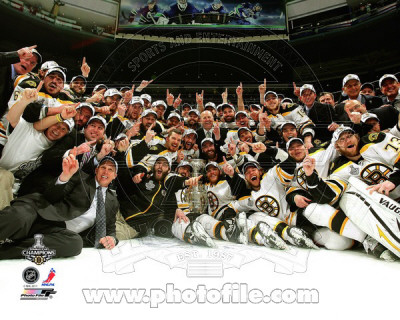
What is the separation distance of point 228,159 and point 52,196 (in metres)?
1.17

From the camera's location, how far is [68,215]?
1.77 m

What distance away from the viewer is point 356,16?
6.84 feet

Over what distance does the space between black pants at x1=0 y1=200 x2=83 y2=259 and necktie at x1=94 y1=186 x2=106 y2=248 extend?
14 centimetres

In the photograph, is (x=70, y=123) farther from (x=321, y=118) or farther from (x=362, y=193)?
(x=362, y=193)

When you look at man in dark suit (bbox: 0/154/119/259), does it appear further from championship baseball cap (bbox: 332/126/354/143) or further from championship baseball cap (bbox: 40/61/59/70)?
championship baseball cap (bbox: 332/126/354/143)

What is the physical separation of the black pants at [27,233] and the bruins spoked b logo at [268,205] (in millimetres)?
1208

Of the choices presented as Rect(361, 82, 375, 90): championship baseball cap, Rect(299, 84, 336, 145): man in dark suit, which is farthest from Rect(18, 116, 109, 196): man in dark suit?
Rect(361, 82, 375, 90): championship baseball cap

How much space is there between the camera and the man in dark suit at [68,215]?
165cm

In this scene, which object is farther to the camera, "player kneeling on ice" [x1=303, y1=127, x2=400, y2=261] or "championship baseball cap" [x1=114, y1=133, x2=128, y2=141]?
"championship baseball cap" [x1=114, y1=133, x2=128, y2=141]

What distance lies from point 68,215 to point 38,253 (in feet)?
0.89

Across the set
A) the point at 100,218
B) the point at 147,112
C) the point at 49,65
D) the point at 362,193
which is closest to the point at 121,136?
the point at 147,112

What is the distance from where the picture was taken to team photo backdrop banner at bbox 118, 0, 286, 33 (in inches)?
73.8

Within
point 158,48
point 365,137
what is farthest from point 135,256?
point 365,137

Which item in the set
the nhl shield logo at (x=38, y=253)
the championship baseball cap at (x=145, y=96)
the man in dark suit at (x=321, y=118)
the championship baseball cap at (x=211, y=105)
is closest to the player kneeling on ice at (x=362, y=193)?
the man in dark suit at (x=321, y=118)
